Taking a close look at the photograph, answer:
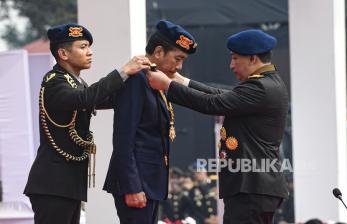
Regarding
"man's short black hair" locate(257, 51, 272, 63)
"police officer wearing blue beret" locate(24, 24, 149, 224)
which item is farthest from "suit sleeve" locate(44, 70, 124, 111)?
"man's short black hair" locate(257, 51, 272, 63)

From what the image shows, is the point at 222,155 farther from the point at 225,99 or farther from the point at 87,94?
the point at 87,94

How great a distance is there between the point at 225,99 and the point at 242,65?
0.82 ft

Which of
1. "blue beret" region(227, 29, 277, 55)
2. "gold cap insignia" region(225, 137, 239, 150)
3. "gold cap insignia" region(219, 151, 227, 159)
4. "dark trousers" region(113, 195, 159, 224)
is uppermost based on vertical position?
"blue beret" region(227, 29, 277, 55)

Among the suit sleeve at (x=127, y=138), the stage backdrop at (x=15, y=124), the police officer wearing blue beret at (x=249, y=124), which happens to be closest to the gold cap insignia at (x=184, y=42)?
the police officer wearing blue beret at (x=249, y=124)

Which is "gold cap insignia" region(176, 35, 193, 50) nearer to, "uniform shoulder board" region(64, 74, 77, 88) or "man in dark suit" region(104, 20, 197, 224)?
"man in dark suit" region(104, 20, 197, 224)

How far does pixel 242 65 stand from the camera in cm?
559

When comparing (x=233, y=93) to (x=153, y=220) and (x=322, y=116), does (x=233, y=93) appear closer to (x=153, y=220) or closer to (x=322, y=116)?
(x=153, y=220)

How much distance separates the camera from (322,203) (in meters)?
8.96

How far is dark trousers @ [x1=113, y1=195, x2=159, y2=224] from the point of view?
536cm

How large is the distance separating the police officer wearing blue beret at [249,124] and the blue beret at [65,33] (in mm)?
576

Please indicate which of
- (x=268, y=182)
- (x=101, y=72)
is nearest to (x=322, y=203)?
(x=101, y=72)

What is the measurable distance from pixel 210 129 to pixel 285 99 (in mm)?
7746

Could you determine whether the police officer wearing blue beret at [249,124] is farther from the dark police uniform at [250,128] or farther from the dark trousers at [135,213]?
the dark trousers at [135,213]

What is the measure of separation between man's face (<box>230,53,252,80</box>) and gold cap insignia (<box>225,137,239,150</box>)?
41 centimetres
